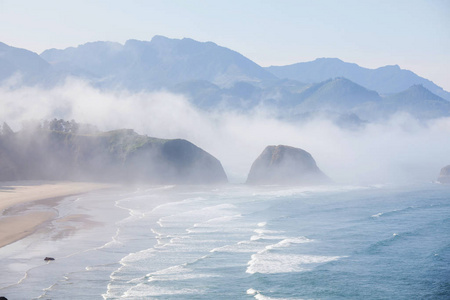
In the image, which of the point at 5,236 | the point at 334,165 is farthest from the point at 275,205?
the point at 334,165

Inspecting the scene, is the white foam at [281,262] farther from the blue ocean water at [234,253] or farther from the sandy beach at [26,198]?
the sandy beach at [26,198]

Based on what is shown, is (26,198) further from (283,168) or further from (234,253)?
(283,168)

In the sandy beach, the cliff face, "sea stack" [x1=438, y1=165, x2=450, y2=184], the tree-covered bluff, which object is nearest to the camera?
the sandy beach

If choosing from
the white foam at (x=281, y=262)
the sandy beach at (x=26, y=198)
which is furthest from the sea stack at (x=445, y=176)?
the white foam at (x=281, y=262)

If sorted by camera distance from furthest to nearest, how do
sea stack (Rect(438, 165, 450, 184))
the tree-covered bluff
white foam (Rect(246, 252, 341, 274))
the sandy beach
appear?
sea stack (Rect(438, 165, 450, 184)) → the tree-covered bluff → the sandy beach → white foam (Rect(246, 252, 341, 274))

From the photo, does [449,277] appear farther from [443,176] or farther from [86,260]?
[443,176]

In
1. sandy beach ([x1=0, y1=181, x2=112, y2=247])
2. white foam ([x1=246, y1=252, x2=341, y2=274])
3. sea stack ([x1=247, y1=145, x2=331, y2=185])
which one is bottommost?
white foam ([x1=246, y1=252, x2=341, y2=274])

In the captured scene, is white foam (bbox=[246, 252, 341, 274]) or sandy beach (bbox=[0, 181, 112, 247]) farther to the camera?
sandy beach (bbox=[0, 181, 112, 247])

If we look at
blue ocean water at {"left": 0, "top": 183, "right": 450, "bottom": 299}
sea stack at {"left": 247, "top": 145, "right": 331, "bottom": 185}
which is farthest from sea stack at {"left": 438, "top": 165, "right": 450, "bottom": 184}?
blue ocean water at {"left": 0, "top": 183, "right": 450, "bottom": 299}

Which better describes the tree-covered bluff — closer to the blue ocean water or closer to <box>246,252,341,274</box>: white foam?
the blue ocean water
